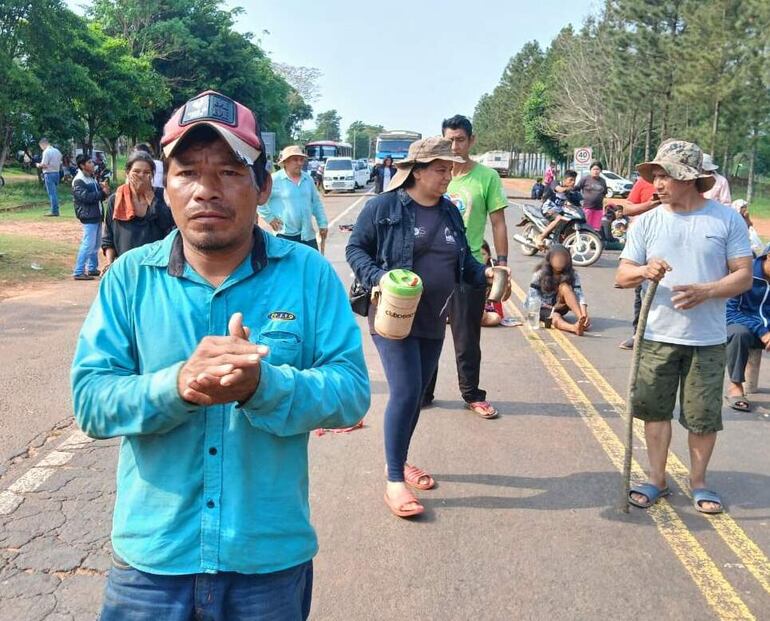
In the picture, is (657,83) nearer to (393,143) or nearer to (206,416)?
(393,143)

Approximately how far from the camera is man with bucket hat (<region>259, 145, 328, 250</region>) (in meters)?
7.84

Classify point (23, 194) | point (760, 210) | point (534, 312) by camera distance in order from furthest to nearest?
point (760, 210), point (23, 194), point (534, 312)

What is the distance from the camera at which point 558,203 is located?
47.9ft

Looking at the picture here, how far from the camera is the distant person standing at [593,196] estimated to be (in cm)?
1561

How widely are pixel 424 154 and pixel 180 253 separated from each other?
95.2 inches

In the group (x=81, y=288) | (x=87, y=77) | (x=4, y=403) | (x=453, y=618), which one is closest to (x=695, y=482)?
(x=453, y=618)

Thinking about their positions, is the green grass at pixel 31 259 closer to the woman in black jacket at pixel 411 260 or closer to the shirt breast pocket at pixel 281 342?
the woman in black jacket at pixel 411 260

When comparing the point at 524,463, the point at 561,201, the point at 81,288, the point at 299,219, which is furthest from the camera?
the point at 561,201

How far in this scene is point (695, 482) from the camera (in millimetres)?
4262

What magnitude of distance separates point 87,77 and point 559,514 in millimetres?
25561

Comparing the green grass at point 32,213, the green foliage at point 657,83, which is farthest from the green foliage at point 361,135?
the green grass at point 32,213

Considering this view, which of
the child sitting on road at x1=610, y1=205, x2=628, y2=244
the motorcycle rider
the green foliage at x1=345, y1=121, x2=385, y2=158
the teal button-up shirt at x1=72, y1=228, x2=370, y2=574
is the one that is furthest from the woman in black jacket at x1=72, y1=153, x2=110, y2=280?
the green foliage at x1=345, y1=121, x2=385, y2=158

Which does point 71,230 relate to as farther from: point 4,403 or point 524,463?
point 524,463

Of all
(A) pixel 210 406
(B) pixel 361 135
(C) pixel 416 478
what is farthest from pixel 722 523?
(B) pixel 361 135
